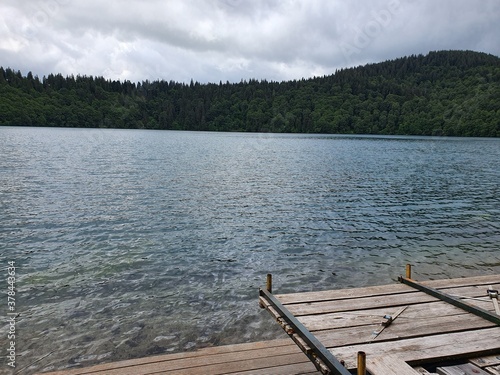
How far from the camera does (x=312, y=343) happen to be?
5496 millimetres

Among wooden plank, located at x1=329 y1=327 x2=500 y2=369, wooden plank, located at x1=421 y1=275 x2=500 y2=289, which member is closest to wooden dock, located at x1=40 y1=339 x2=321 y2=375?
wooden plank, located at x1=329 y1=327 x2=500 y2=369

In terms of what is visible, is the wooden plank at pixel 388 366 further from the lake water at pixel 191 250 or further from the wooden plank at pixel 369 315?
the lake water at pixel 191 250

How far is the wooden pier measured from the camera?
5328 mm

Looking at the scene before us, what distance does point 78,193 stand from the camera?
30375 mm

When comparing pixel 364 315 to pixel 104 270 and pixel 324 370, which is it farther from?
pixel 104 270

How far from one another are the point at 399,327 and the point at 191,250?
1244cm

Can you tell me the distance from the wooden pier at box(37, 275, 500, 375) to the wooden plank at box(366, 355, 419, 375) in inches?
0.5

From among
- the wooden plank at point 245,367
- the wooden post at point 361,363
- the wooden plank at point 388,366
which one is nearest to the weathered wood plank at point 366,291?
the wooden plank at point 245,367

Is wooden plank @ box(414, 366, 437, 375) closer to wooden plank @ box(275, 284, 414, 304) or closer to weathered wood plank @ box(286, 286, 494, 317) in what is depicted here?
weathered wood plank @ box(286, 286, 494, 317)

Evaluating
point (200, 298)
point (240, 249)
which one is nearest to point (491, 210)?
point (240, 249)

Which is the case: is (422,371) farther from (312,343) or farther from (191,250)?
(191,250)

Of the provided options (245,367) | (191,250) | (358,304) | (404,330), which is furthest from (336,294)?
(191,250)

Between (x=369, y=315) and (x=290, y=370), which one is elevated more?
(x=369, y=315)

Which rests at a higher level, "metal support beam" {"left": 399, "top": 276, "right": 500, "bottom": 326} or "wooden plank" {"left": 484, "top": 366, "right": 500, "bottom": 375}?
"metal support beam" {"left": 399, "top": 276, "right": 500, "bottom": 326}
